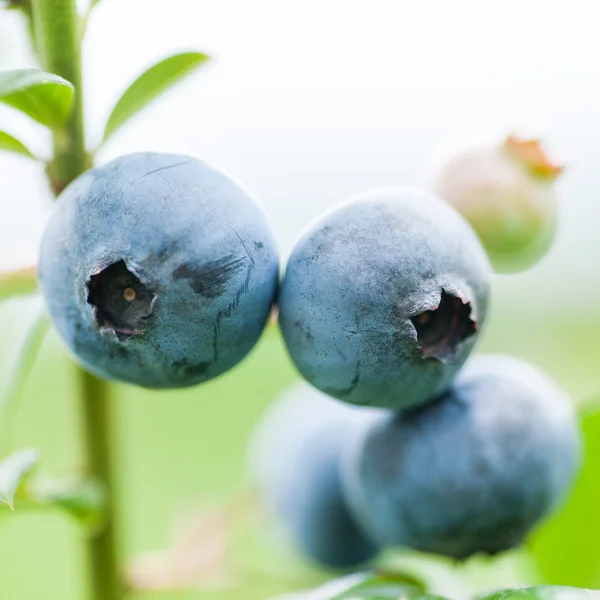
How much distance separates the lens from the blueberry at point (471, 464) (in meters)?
1.29

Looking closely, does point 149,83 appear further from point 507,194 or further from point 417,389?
point 507,194

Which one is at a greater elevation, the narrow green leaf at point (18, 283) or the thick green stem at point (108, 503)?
the narrow green leaf at point (18, 283)

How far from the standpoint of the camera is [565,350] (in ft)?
9.58

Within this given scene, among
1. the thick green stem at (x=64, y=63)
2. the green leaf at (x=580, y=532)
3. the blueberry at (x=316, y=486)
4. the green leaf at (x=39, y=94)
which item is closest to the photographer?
the green leaf at (x=39, y=94)

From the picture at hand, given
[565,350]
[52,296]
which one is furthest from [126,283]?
[565,350]

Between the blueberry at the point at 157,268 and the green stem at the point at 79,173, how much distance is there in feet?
0.38

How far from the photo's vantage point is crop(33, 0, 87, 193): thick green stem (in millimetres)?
1046

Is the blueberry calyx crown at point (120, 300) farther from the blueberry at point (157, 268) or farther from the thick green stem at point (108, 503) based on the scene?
the thick green stem at point (108, 503)

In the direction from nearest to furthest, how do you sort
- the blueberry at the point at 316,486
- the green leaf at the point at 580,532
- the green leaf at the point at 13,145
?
the green leaf at the point at 13,145, the green leaf at the point at 580,532, the blueberry at the point at 316,486

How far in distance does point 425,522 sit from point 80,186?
700 mm

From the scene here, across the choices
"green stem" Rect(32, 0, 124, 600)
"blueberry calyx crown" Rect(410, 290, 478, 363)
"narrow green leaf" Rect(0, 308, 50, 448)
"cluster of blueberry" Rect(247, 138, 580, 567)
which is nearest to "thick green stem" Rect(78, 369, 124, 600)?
"green stem" Rect(32, 0, 124, 600)

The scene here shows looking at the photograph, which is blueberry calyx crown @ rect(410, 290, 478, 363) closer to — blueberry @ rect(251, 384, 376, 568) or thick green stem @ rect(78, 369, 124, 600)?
thick green stem @ rect(78, 369, 124, 600)

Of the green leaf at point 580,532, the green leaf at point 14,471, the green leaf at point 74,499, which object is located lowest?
the green leaf at point 580,532

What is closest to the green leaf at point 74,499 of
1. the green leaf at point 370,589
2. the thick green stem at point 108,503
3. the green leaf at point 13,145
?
the thick green stem at point 108,503
